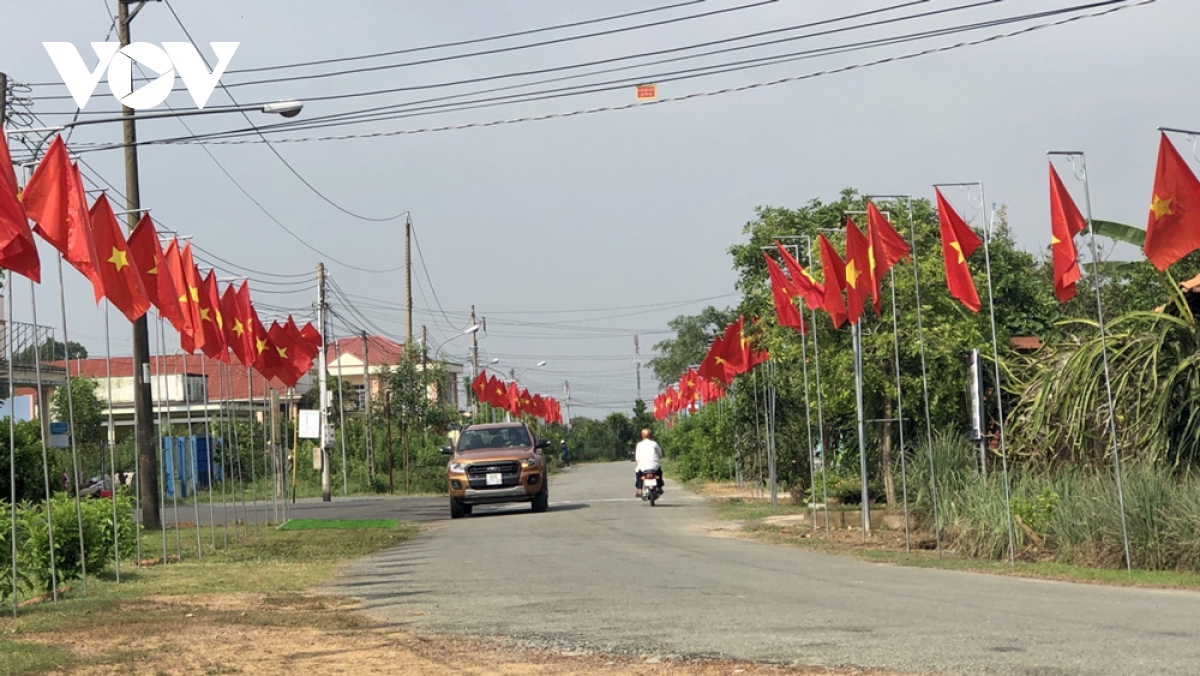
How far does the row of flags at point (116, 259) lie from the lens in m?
12.4

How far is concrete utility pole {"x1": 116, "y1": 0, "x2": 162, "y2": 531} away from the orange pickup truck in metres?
6.32

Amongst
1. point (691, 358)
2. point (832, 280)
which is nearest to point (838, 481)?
point (832, 280)

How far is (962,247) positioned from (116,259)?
9.97m

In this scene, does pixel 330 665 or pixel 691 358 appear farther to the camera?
pixel 691 358

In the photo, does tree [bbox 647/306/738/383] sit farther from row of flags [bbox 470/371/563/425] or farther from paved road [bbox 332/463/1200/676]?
paved road [bbox 332/463/1200/676]

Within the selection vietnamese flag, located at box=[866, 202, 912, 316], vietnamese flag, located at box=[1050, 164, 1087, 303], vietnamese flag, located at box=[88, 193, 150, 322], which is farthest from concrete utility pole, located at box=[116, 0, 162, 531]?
vietnamese flag, located at box=[1050, 164, 1087, 303]

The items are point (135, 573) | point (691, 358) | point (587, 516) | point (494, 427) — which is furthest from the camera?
point (691, 358)

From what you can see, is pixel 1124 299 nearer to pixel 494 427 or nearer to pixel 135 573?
pixel 494 427

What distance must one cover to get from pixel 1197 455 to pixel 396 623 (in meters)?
11.0

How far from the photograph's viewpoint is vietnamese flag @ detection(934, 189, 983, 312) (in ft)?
57.7

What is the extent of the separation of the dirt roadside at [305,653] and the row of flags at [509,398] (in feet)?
152

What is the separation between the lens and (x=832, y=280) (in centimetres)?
2053

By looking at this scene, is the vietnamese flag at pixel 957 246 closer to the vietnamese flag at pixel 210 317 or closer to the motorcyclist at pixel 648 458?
the vietnamese flag at pixel 210 317

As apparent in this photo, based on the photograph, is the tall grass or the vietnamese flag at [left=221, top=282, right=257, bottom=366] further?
the vietnamese flag at [left=221, top=282, right=257, bottom=366]
